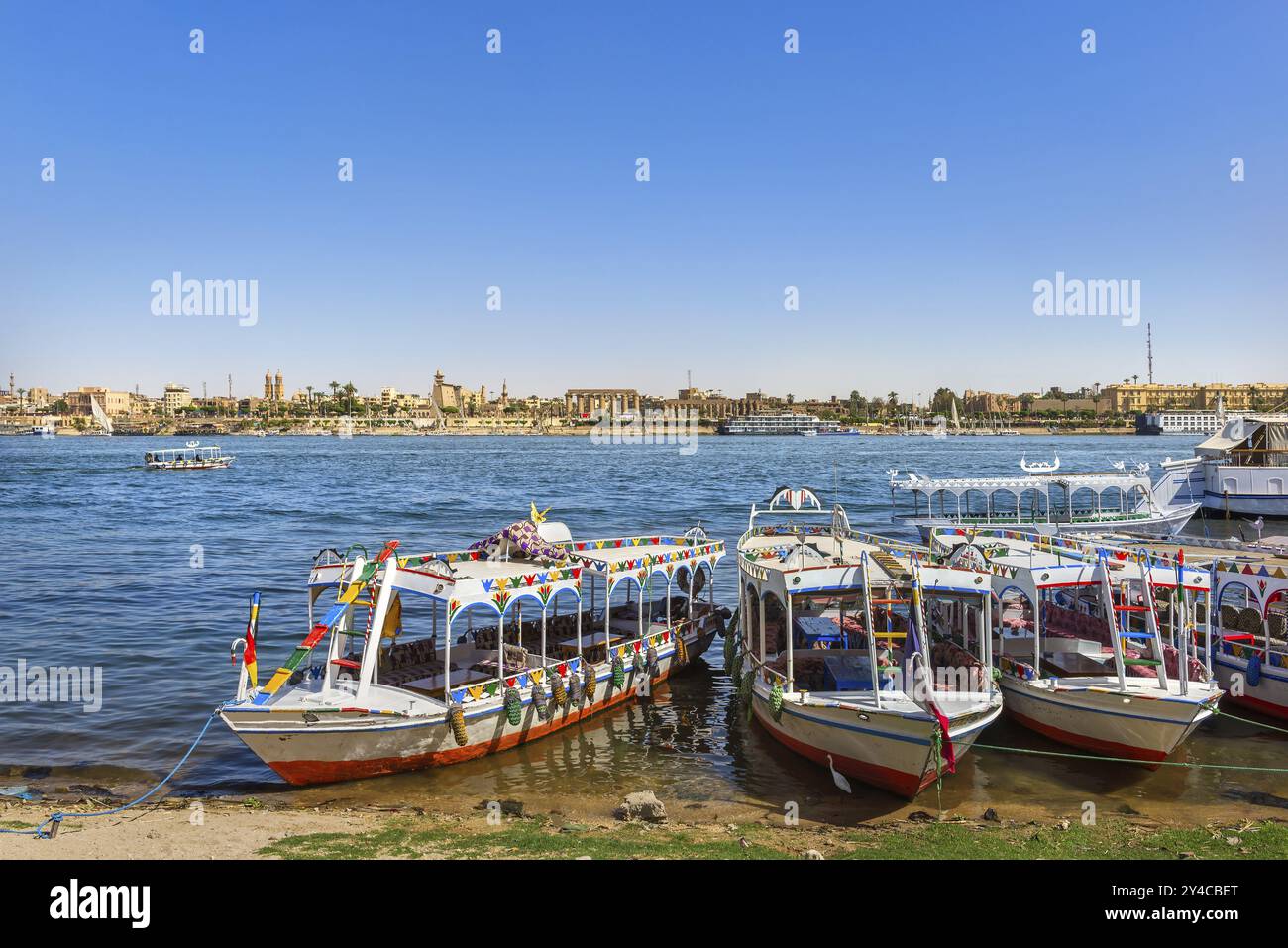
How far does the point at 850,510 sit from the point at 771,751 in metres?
64.2

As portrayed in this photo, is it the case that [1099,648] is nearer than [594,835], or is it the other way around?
[594,835]

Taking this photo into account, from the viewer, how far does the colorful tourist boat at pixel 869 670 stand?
14.8 m

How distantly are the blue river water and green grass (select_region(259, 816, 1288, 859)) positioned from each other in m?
2.12

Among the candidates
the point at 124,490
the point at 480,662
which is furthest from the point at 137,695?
the point at 124,490

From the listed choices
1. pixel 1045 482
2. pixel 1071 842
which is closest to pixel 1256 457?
pixel 1045 482

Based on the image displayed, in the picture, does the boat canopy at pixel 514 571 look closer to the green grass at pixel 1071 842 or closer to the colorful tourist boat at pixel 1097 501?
the green grass at pixel 1071 842

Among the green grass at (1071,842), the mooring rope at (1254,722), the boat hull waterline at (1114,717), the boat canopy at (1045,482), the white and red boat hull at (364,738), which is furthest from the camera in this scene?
the boat canopy at (1045,482)

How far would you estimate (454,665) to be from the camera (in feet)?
66.3

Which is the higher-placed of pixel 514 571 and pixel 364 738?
pixel 514 571

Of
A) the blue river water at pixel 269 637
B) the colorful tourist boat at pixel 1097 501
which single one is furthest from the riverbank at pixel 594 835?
the colorful tourist boat at pixel 1097 501

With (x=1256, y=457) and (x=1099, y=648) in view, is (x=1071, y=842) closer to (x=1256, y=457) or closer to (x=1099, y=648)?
(x=1099, y=648)

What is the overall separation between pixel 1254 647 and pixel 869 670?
9744 millimetres

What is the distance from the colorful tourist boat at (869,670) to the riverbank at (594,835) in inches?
50.8

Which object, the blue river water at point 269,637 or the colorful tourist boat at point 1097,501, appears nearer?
the blue river water at point 269,637
